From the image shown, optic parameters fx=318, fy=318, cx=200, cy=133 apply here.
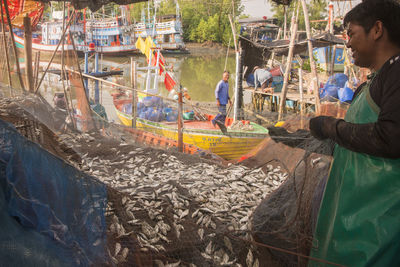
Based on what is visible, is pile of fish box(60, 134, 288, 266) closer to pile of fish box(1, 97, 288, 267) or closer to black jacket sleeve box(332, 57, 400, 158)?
pile of fish box(1, 97, 288, 267)

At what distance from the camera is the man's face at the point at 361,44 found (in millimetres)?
1553

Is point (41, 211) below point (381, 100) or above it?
below

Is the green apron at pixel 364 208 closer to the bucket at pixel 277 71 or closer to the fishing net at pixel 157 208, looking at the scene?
the fishing net at pixel 157 208

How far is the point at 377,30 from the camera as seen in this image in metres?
1.52

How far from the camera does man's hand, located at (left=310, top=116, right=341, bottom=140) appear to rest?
1595mm

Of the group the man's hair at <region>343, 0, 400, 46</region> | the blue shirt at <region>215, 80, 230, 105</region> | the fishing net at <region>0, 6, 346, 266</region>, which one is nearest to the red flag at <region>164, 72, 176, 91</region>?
the blue shirt at <region>215, 80, 230, 105</region>

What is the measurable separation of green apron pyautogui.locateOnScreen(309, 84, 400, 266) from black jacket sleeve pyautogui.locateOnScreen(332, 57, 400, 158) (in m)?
0.06

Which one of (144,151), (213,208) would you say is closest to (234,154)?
(144,151)

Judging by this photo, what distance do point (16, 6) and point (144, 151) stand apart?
568 cm

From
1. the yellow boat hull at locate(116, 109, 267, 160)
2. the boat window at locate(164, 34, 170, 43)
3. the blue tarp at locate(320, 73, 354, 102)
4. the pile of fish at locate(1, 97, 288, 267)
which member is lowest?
the yellow boat hull at locate(116, 109, 267, 160)

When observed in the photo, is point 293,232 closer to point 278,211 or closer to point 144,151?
point 278,211

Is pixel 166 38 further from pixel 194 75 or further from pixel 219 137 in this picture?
pixel 219 137

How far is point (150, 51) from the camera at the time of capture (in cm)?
1212

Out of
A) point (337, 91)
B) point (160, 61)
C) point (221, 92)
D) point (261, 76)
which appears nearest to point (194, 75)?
point (261, 76)
